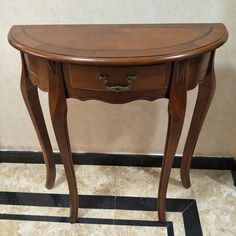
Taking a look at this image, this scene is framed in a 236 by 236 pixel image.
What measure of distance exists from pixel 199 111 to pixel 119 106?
0.38 m

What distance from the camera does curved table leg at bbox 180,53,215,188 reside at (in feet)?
3.09

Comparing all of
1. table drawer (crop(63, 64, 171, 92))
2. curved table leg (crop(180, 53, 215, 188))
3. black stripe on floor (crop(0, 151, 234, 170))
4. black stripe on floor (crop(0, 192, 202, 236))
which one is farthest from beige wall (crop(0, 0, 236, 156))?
table drawer (crop(63, 64, 171, 92))

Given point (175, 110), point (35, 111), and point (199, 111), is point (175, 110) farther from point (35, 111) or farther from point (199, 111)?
point (35, 111)

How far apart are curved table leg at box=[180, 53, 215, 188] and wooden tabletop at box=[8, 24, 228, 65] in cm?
12

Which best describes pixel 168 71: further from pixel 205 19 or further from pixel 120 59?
pixel 205 19

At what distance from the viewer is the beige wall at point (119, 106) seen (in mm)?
1022

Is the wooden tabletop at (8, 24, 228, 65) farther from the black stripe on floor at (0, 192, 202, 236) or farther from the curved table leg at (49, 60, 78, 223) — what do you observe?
the black stripe on floor at (0, 192, 202, 236)

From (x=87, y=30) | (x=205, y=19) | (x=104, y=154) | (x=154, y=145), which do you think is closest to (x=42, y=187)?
(x=104, y=154)

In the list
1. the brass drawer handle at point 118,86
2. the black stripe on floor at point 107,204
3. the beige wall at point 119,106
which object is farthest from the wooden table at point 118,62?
the black stripe on floor at point 107,204

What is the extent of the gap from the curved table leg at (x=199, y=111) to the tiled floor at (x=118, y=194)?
14 cm

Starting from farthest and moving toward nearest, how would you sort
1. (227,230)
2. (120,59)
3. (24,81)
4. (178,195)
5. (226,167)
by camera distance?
(226,167) → (178,195) → (227,230) → (24,81) → (120,59)

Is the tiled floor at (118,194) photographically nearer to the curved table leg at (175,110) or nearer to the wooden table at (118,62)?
the curved table leg at (175,110)

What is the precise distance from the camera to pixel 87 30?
3.02ft

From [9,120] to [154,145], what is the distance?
73 cm
